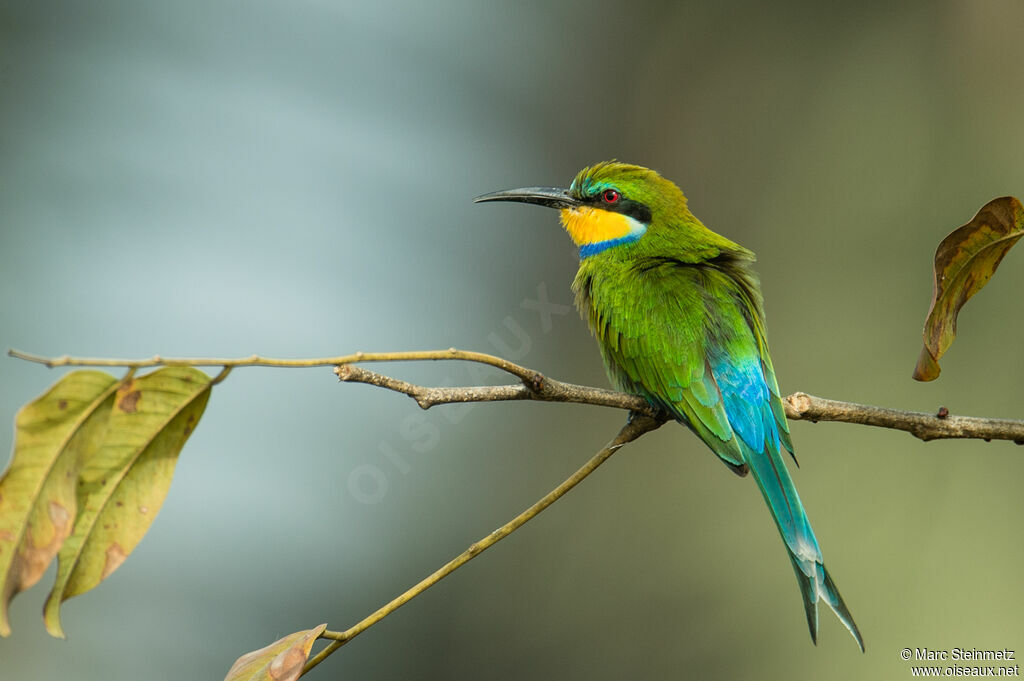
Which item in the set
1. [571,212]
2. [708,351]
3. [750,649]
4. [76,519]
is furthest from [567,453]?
[76,519]

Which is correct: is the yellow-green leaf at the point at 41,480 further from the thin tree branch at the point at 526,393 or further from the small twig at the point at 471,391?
the small twig at the point at 471,391

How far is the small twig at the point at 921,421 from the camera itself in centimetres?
144

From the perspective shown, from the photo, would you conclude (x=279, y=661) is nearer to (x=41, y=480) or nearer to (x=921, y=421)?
(x=41, y=480)

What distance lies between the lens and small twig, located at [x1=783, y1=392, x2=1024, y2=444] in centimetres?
144

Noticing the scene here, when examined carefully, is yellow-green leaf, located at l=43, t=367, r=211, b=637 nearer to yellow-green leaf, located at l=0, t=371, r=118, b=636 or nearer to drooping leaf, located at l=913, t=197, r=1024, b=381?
yellow-green leaf, located at l=0, t=371, r=118, b=636

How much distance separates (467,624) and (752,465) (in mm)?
1898

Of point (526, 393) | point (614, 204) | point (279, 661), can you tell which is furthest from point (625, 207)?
point (279, 661)

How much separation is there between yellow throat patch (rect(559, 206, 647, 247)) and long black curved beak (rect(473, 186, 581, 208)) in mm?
36

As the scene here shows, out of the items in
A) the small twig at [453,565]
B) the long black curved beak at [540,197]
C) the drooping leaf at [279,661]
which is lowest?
the drooping leaf at [279,661]

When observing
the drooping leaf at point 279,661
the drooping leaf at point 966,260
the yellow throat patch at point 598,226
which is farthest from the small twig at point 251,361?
the yellow throat patch at point 598,226

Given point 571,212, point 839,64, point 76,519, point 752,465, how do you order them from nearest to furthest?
point 76,519
point 752,465
point 571,212
point 839,64

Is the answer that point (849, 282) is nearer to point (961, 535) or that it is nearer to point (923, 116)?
point (923, 116)

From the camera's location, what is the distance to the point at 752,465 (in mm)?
1880

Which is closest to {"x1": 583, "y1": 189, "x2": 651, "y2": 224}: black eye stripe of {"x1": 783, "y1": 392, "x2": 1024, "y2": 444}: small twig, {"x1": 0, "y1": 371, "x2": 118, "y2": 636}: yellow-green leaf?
{"x1": 783, "y1": 392, "x2": 1024, "y2": 444}: small twig
